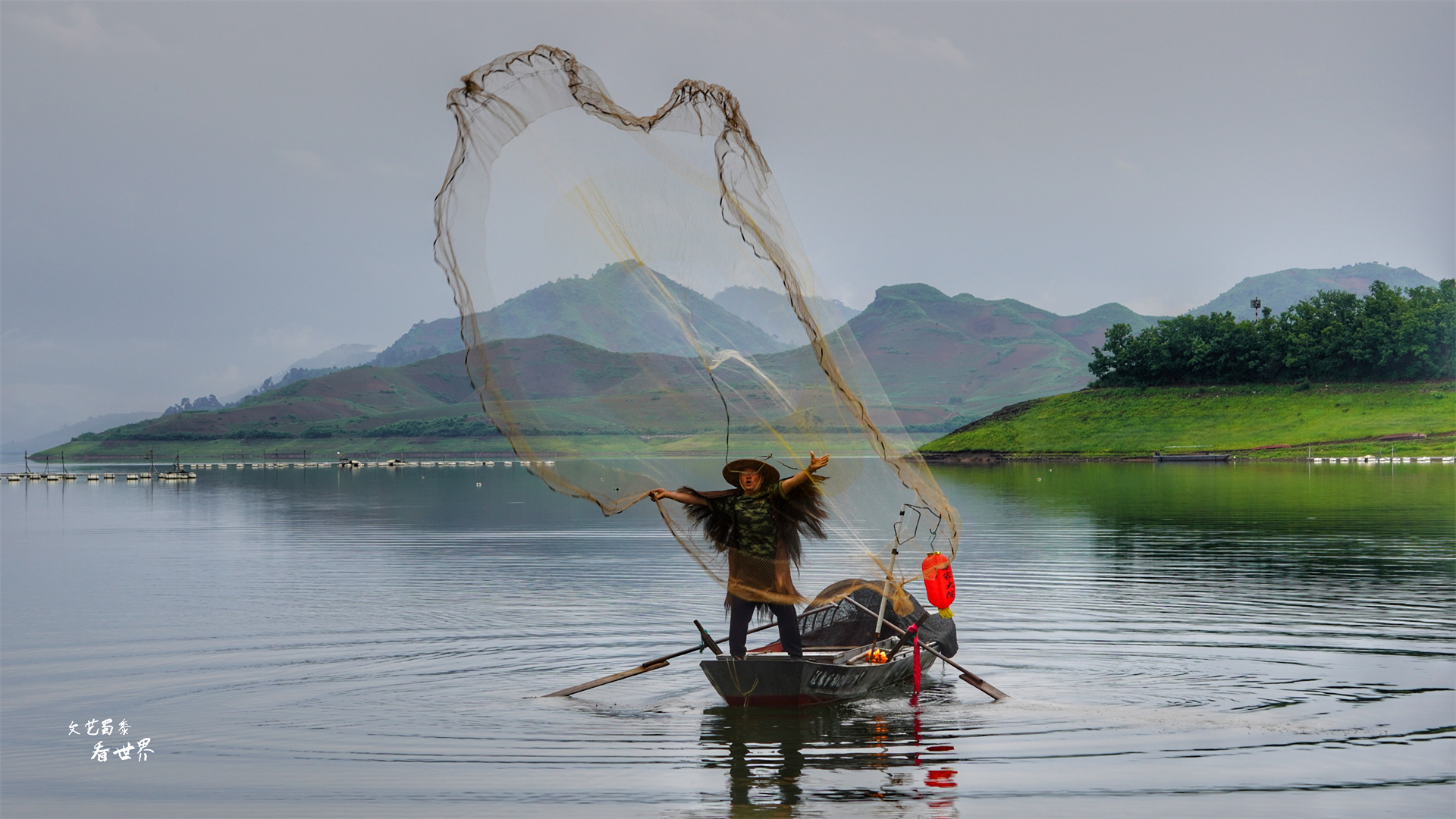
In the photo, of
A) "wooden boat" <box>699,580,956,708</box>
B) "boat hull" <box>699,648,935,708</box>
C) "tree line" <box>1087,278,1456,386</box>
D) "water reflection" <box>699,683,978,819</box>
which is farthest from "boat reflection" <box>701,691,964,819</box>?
"tree line" <box>1087,278,1456,386</box>

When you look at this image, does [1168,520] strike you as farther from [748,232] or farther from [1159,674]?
[748,232]

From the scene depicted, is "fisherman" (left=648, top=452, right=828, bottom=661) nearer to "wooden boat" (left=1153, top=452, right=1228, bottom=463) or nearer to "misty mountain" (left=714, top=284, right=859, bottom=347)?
"misty mountain" (left=714, top=284, right=859, bottom=347)

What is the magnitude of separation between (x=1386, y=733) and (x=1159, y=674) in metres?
4.39

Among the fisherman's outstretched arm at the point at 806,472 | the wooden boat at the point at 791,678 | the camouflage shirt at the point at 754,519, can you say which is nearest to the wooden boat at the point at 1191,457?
the wooden boat at the point at 791,678

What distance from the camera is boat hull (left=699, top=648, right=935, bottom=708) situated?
58.5 ft

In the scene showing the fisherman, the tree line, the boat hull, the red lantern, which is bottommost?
the boat hull

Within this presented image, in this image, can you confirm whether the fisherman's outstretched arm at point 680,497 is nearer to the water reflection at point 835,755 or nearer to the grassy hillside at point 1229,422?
the water reflection at point 835,755

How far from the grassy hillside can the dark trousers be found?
144m

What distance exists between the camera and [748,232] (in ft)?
50.5

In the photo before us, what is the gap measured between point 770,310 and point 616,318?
208 cm

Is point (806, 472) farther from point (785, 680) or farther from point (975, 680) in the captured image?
point (975, 680)

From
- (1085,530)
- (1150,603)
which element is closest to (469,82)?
(1150,603)

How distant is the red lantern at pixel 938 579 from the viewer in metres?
18.8

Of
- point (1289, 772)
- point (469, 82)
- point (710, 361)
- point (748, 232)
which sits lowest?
point (1289, 772)
